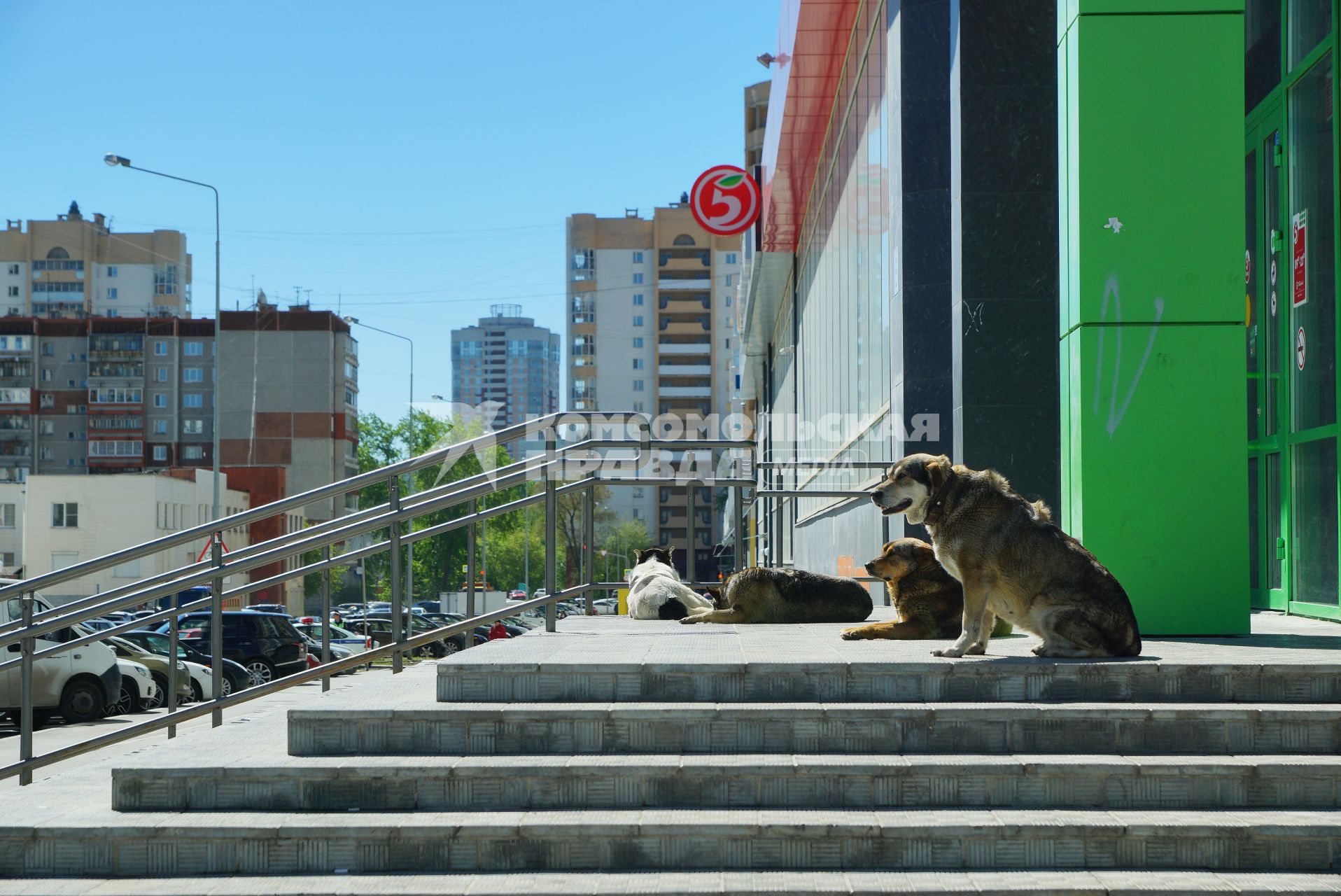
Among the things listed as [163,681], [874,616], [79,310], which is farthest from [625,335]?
[874,616]

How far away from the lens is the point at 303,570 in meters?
8.58

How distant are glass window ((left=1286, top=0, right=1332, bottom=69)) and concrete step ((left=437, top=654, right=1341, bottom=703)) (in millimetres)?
6075

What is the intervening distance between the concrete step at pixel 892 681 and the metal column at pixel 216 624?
224 centimetres

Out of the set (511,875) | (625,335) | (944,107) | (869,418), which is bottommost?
(511,875)

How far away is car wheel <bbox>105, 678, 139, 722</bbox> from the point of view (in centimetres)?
1794

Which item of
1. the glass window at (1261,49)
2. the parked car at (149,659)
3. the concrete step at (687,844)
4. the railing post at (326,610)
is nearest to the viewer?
the concrete step at (687,844)

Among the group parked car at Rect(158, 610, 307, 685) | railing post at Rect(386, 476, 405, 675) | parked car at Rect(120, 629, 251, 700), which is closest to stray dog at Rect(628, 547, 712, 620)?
railing post at Rect(386, 476, 405, 675)

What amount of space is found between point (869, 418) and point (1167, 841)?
11.9 meters

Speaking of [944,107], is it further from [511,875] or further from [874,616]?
[511,875]

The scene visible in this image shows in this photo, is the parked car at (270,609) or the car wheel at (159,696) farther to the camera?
the parked car at (270,609)

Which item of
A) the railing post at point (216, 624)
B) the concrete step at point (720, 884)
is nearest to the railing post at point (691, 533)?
the railing post at point (216, 624)

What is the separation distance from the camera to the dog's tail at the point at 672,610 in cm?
1020

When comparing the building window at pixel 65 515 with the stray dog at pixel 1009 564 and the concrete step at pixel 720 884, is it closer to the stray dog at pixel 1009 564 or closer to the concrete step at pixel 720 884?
the concrete step at pixel 720 884

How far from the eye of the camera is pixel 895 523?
47.4ft
